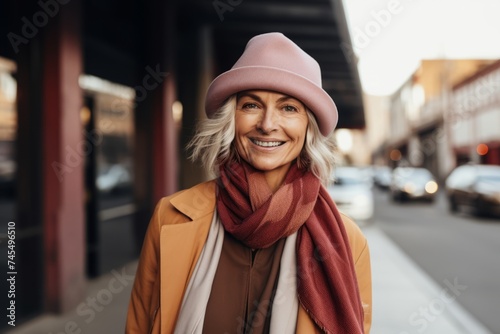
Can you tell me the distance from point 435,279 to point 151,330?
6.78 metres

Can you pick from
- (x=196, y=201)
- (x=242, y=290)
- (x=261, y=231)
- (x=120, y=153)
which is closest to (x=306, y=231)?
(x=261, y=231)

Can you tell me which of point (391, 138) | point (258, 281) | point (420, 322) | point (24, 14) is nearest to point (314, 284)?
point (258, 281)

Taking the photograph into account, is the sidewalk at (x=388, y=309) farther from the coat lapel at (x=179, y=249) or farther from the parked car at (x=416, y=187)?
the parked car at (x=416, y=187)

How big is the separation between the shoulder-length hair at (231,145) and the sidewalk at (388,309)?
141 inches

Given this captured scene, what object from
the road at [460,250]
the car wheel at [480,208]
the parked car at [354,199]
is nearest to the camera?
the road at [460,250]

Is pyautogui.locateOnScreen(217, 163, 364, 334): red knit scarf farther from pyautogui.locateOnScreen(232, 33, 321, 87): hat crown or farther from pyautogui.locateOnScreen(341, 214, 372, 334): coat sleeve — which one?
pyautogui.locateOnScreen(232, 33, 321, 87): hat crown

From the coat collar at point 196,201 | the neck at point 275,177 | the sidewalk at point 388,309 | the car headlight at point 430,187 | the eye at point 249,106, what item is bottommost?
the sidewalk at point 388,309

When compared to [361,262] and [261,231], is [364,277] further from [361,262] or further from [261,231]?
[261,231]

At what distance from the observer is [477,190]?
16.0m

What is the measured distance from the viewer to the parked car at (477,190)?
51.0 ft

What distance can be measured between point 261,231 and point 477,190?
15.8 meters

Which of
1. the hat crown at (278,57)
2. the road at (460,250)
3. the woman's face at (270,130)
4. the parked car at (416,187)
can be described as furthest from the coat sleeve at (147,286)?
the parked car at (416,187)

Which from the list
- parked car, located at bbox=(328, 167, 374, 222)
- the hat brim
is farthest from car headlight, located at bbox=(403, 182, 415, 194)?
the hat brim

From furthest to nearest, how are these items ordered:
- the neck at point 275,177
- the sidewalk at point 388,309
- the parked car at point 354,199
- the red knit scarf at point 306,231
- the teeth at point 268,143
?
the parked car at point 354,199 < the sidewalk at point 388,309 < the neck at point 275,177 < the teeth at point 268,143 < the red knit scarf at point 306,231
